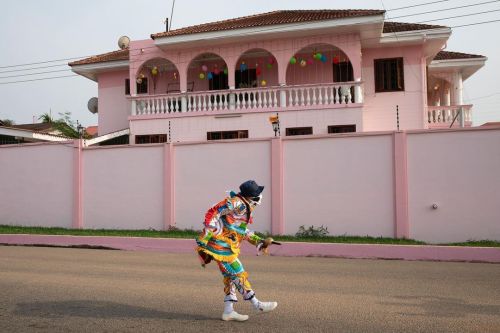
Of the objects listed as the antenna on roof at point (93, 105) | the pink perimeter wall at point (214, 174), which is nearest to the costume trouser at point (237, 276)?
the pink perimeter wall at point (214, 174)

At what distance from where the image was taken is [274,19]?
61.1 ft

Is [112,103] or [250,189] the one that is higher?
[112,103]

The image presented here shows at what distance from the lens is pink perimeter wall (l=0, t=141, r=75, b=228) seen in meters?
15.1

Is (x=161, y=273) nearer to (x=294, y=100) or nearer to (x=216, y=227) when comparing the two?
(x=216, y=227)

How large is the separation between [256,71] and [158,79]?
166 inches

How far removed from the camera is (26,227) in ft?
50.8

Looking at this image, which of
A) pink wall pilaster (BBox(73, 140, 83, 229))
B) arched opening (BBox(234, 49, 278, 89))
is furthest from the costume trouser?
arched opening (BBox(234, 49, 278, 89))

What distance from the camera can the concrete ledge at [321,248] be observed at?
10336 millimetres

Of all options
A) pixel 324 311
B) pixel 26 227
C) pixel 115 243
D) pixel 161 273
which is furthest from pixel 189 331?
pixel 26 227

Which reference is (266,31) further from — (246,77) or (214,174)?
(214,174)

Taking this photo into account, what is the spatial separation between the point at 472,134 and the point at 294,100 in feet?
24.4

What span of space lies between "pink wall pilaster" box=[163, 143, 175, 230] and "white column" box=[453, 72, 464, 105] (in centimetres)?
1169

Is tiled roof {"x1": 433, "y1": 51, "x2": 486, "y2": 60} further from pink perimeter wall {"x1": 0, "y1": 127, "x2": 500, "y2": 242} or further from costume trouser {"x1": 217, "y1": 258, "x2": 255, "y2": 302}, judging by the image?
costume trouser {"x1": 217, "y1": 258, "x2": 255, "y2": 302}

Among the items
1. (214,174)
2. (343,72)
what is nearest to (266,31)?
(343,72)
